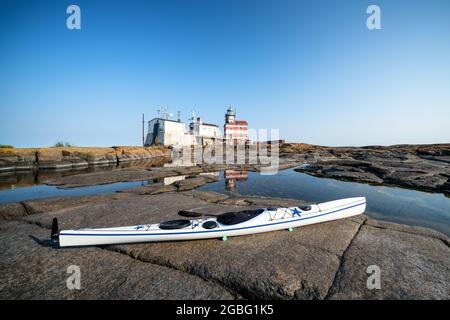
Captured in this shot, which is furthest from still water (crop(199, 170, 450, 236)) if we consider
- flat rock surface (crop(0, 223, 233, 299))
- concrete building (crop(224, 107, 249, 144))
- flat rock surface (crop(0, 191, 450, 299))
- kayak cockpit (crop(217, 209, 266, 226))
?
concrete building (crop(224, 107, 249, 144))

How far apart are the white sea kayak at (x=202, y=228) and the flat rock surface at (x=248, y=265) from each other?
0.23m

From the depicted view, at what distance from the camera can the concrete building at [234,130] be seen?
88312mm

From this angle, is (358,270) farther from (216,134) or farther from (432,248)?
(216,134)

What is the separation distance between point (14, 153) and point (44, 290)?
3461 centimetres

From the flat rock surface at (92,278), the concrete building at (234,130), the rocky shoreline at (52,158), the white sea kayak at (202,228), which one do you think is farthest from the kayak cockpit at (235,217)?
→ the concrete building at (234,130)

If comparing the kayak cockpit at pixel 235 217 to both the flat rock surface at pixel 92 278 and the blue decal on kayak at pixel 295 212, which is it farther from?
the flat rock surface at pixel 92 278

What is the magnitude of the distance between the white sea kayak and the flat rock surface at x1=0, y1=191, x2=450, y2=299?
0.23 meters

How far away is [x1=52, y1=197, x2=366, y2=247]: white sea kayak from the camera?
5.02 m

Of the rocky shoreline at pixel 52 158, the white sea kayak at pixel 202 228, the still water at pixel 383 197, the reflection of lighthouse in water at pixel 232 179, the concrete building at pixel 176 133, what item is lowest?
the still water at pixel 383 197

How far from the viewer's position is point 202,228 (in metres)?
5.38

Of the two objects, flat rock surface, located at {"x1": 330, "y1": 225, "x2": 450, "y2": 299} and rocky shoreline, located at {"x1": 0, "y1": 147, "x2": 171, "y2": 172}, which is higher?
rocky shoreline, located at {"x1": 0, "y1": 147, "x2": 171, "y2": 172}

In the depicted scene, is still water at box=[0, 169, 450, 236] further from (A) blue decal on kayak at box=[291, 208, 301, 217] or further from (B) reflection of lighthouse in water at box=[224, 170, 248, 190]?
(A) blue decal on kayak at box=[291, 208, 301, 217]

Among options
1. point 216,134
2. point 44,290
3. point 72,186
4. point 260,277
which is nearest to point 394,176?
point 260,277

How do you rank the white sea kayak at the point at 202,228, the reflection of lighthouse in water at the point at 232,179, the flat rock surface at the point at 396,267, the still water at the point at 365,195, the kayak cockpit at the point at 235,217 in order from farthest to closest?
the reflection of lighthouse in water at the point at 232,179 < the still water at the point at 365,195 < the kayak cockpit at the point at 235,217 < the white sea kayak at the point at 202,228 < the flat rock surface at the point at 396,267
